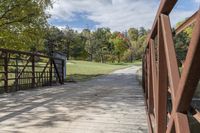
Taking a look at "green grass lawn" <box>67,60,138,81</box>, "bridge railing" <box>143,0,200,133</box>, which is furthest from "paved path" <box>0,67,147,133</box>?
"green grass lawn" <box>67,60,138,81</box>

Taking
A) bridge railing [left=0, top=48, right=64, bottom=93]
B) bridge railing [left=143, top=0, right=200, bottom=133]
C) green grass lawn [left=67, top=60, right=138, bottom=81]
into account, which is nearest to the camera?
bridge railing [left=143, top=0, right=200, bottom=133]

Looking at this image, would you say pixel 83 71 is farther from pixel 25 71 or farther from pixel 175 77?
pixel 175 77

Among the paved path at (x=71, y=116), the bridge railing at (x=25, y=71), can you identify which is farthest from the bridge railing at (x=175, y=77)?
the bridge railing at (x=25, y=71)

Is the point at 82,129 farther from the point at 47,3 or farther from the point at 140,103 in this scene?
the point at 47,3

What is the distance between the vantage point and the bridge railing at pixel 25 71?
10367 mm

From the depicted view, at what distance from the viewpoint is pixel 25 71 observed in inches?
501

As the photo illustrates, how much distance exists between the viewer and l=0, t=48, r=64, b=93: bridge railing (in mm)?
10367

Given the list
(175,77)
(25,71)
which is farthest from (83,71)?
(175,77)

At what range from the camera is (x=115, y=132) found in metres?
4.93

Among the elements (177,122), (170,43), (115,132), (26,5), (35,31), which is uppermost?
(26,5)

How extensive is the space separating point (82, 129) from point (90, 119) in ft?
2.54

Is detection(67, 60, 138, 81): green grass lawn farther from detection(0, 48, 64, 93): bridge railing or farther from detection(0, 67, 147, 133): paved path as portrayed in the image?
detection(0, 67, 147, 133): paved path

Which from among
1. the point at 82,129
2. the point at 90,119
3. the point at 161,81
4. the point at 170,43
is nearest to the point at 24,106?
the point at 90,119

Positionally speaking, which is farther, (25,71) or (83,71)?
(83,71)
